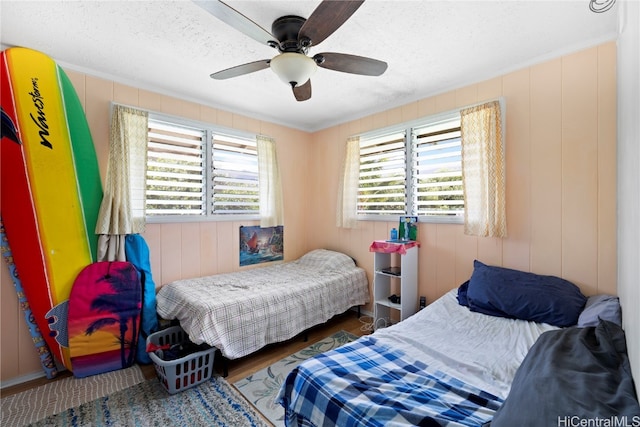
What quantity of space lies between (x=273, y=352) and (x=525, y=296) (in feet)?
6.96

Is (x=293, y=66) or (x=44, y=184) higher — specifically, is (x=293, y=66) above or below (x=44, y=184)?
above

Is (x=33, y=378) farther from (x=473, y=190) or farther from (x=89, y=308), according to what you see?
(x=473, y=190)

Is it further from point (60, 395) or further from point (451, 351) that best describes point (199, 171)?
point (451, 351)

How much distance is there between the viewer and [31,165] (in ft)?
6.79

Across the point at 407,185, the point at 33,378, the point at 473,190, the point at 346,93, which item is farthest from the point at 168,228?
the point at 473,190

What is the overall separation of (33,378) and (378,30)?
368 cm

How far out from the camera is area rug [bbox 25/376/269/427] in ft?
5.66

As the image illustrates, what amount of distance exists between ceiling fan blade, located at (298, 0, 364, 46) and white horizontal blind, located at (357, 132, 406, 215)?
5.93 ft

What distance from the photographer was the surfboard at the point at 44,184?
2033mm

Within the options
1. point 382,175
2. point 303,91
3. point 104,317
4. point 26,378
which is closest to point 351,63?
point 303,91

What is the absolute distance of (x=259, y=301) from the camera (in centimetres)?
242

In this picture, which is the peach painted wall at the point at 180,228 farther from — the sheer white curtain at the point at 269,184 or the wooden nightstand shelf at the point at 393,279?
the wooden nightstand shelf at the point at 393,279

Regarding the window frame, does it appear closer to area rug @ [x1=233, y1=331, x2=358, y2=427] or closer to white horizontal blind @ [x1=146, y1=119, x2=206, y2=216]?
white horizontal blind @ [x1=146, y1=119, x2=206, y2=216]

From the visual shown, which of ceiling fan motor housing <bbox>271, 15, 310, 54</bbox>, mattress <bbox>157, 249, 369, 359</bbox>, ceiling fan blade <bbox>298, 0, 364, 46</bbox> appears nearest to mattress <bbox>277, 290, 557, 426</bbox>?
mattress <bbox>157, 249, 369, 359</bbox>
